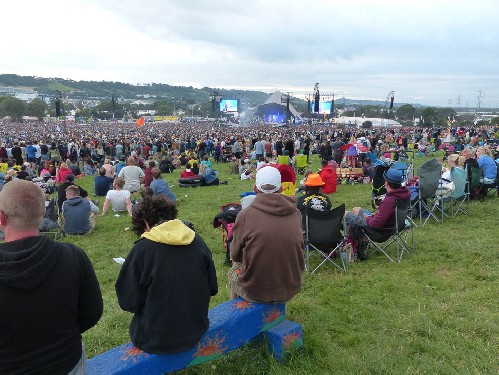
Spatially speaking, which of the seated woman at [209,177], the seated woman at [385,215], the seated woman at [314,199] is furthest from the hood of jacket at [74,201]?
the seated woman at [209,177]

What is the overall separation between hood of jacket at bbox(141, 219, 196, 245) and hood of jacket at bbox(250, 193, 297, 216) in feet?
2.84

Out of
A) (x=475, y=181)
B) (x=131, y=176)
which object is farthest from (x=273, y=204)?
(x=131, y=176)

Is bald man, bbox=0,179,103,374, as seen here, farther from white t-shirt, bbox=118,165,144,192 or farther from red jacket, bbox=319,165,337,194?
red jacket, bbox=319,165,337,194

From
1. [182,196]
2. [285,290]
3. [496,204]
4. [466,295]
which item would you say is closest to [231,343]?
[285,290]

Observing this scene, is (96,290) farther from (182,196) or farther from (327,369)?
(182,196)

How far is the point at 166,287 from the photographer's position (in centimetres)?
260

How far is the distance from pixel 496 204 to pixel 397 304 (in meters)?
6.07

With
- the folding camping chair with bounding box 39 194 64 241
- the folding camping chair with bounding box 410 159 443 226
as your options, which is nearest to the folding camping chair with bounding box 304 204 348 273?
the folding camping chair with bounding box 410 159 443 226

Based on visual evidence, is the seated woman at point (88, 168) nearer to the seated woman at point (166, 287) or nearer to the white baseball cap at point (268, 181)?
the white baseball cap at point (268, 181)

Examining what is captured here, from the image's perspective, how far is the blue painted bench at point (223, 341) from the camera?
266cm

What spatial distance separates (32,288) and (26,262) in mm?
141

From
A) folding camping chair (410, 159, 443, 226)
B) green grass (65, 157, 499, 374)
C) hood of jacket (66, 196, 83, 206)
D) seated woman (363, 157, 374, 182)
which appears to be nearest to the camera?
green grass (65, 157, 499, 374)

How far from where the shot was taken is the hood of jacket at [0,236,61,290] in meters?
1.89

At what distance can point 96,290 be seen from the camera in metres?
2.25
